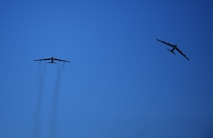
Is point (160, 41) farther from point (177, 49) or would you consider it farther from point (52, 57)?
point (52, 57)

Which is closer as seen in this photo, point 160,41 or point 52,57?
point 160,41

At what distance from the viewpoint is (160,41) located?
145500 mm

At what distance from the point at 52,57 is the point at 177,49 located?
45.9 metres

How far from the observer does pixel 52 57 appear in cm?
15738

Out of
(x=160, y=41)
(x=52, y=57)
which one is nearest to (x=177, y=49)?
(x=160, y=41)

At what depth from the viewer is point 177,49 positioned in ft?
503

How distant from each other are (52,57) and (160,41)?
4064 cm

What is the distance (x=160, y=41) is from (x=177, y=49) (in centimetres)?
1079
